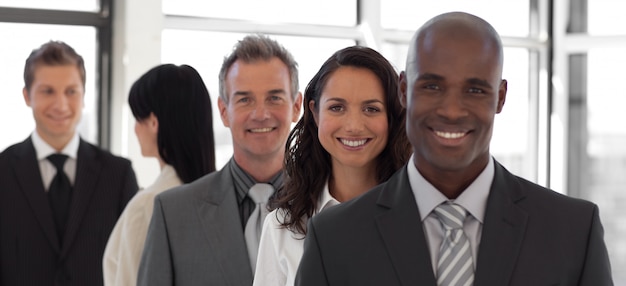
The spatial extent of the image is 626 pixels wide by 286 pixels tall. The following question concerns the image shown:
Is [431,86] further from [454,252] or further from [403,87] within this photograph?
[454,252]

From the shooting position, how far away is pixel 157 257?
2457 millimetres

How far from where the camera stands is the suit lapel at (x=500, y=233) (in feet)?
4.69

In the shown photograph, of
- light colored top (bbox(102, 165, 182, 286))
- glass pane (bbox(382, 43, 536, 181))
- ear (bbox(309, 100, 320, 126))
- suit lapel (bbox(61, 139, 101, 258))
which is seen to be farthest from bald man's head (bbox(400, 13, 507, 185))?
glass pane (bbox(382, 43, 536, 181))

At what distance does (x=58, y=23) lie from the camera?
516cm

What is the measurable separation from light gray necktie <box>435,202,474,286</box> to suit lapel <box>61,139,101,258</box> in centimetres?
254

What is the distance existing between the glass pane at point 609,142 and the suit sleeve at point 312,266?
17.9 ft

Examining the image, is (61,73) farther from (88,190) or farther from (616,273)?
(616,273)

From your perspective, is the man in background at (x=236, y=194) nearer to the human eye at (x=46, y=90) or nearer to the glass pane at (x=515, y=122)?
the human eye at (x=46, y=90)

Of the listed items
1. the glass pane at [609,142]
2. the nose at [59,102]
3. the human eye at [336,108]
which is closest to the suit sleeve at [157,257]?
the human eye at [336,108]

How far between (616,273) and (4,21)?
14.1 feet

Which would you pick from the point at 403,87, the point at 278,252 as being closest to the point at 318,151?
the point at 278,252

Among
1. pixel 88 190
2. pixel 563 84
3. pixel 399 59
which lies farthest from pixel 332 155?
pixel 563 84

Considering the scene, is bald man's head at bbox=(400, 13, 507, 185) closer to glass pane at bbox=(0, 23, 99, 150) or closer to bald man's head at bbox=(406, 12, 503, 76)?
bald man's head at bbox=(406, 12, 503, 76)

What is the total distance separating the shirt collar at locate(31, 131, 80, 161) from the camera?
154 inches
